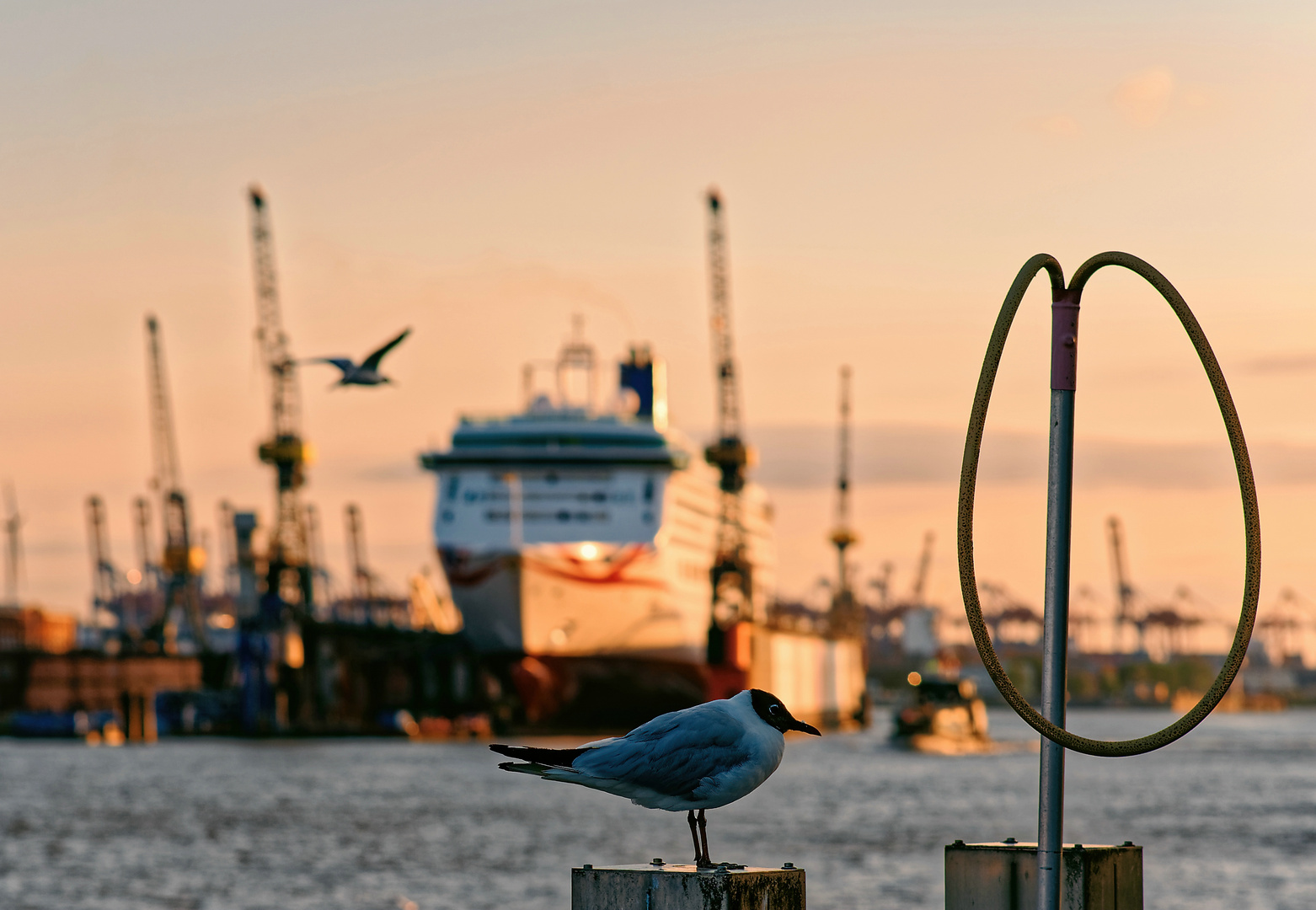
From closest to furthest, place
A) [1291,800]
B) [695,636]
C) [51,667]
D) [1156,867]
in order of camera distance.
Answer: [1156,867], [1291,800], [695,636], [51,667]

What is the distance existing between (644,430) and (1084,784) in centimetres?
2872

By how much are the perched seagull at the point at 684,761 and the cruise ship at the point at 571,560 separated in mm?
83373

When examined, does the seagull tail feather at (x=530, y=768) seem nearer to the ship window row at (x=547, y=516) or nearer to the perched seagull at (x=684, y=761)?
the perched seagull at (x=684, y=761)

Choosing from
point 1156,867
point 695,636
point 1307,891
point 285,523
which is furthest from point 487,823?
point 285,523

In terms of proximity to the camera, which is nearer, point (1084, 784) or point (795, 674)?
point (1084, 784)

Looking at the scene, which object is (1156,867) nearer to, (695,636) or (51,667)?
(695,636)

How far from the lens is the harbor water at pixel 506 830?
3866 cm

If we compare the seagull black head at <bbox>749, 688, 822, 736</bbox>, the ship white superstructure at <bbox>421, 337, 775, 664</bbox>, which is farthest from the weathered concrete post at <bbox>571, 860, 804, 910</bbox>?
the ship white superstructure at <bbox>421, 337, 775, 664</bbox>

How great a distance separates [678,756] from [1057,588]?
1.93m

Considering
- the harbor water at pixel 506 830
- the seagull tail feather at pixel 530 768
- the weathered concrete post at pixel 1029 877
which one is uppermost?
the seagull tail feather at pixel 530 768

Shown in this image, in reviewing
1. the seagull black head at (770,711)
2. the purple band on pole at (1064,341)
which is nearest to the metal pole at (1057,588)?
the purple band on pole at (1064,341)

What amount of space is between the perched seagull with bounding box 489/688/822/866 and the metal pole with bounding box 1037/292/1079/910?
124 centimetres

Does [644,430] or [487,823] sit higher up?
[644,430]

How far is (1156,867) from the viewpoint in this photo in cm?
4394
